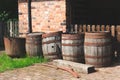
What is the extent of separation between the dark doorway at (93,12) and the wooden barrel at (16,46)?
70.7 inches

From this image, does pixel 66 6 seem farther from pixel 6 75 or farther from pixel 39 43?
pixel 6 75

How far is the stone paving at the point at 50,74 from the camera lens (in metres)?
8.05

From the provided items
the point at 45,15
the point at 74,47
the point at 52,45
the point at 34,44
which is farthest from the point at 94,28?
the point at 45,15

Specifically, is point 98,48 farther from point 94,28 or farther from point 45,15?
point 45,15

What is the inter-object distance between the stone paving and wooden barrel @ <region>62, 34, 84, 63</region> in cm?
77

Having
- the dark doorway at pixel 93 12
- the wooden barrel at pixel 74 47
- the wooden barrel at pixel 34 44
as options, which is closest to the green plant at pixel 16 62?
the wooden barrel at pixel 34 44

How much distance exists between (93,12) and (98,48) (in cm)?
440

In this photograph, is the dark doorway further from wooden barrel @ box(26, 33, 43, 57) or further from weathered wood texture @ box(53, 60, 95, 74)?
weathered wood texture @ box(53, 60, 95, 74)

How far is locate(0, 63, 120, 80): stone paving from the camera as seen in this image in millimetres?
8055

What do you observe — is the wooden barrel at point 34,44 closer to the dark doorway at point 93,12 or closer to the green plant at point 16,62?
the green plant at point 16,62

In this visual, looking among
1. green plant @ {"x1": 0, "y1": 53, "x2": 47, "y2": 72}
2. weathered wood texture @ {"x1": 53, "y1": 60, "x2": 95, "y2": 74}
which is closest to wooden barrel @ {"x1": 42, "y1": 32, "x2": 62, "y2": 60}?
green plant @ {"x1": 0, "y1": 53, "x2": 47, "y2": 72}

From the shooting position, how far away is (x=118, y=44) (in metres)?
10.1

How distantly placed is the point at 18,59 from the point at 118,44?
3272 mm

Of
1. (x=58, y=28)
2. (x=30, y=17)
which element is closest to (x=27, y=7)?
(x=30, y=17)
